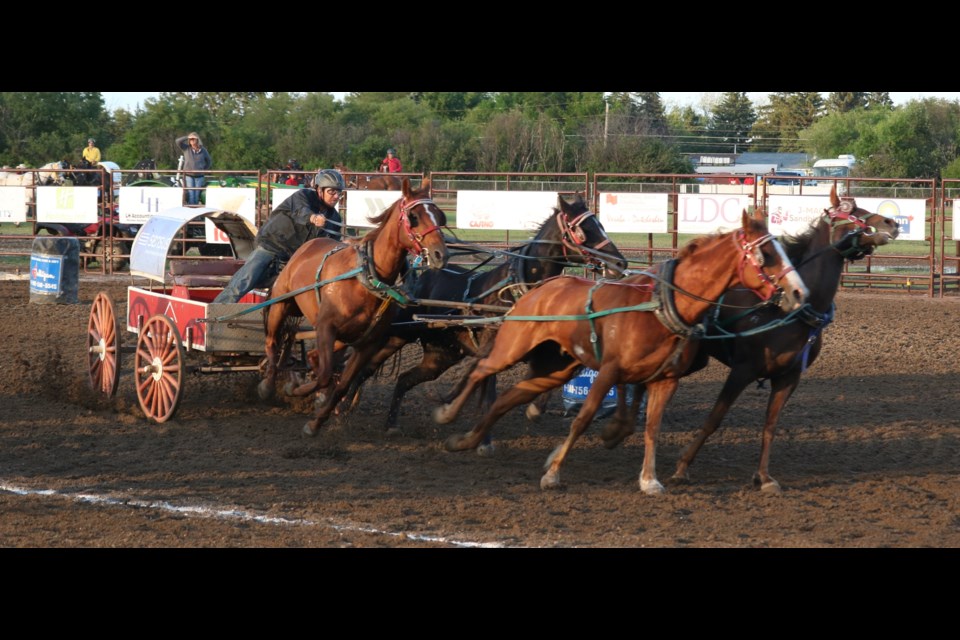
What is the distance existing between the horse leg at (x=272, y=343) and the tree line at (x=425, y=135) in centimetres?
3207

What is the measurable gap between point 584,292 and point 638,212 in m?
11.9

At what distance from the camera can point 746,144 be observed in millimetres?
62938

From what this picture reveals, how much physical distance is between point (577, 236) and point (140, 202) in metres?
13.4

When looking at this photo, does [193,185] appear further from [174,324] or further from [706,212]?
[174,324]

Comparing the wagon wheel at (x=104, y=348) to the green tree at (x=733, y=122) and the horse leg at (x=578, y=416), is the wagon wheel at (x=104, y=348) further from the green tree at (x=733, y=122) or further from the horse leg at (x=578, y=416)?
the green tree at (x=733, y=122)

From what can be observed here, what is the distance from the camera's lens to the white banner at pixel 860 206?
17.9 metres

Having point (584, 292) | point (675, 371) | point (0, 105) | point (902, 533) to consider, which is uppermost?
point (0, 105)

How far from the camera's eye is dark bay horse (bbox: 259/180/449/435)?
8.04 m

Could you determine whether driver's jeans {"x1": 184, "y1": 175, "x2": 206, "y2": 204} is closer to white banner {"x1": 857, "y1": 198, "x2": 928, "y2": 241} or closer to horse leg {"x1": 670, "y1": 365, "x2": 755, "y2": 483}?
white banner {"x1": 857, "y1": 198, "x2": 928, "y2": 241}

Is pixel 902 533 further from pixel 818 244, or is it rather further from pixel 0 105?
pixel 0 105

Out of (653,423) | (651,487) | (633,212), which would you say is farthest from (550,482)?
(633,212)

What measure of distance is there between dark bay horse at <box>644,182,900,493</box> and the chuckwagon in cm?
345

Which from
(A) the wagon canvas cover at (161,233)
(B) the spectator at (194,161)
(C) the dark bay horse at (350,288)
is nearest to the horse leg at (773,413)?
(C) the dark bay horse at (350,288)

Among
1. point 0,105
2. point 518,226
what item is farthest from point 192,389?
point 0,105
